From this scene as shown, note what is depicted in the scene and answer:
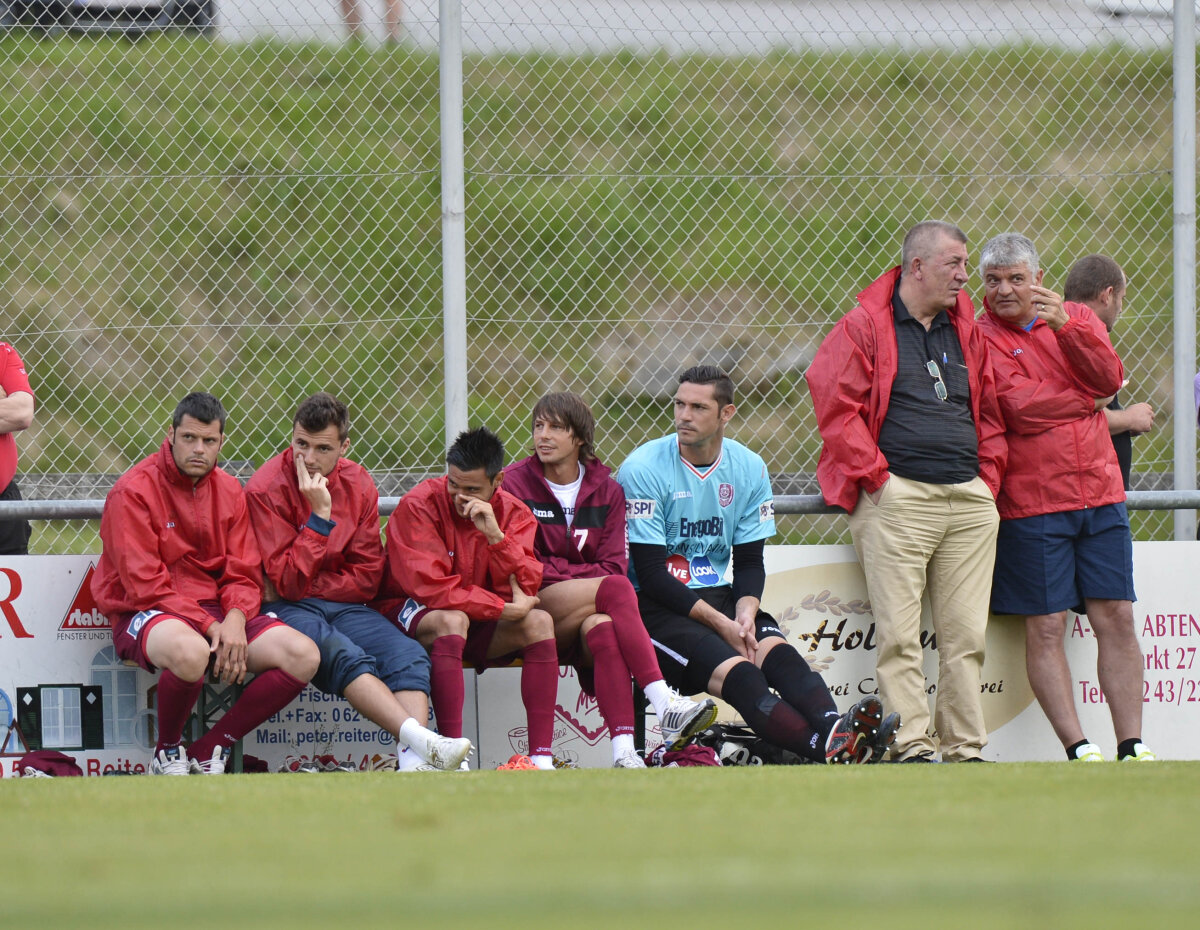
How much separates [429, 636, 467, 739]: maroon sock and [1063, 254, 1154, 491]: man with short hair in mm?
3008

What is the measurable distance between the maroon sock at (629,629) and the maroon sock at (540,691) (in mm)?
265

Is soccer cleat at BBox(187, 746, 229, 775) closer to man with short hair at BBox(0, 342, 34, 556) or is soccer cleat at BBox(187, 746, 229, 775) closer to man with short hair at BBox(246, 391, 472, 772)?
man with short hair at BBox(246, 391, 472, 772)

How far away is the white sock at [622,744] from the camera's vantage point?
216 inches

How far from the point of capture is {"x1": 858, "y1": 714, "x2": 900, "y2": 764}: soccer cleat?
5.40 metres

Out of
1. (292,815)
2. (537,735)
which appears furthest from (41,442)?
(292,815)

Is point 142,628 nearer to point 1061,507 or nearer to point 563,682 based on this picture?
point 563,682

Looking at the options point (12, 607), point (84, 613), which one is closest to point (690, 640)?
point (84, 613)

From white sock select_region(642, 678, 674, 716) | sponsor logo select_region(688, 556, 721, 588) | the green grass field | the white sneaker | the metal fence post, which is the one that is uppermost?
the metal fence post

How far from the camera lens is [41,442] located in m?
9.30

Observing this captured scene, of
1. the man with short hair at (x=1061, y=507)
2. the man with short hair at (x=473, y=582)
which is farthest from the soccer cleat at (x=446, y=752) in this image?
the man with short hair at (x=1061, y=507)

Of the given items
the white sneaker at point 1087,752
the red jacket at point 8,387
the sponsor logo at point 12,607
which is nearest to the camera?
the sponsor logo at point 12,607

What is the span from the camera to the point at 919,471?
602 centimetres

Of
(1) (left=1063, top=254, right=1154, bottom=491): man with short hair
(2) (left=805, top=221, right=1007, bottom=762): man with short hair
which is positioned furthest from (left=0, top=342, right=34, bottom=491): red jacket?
(1) (left=1063, top=254, right=1154, bottom=491): man with short hair

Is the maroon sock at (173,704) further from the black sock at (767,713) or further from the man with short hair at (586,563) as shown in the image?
the black sock at (767,713)
